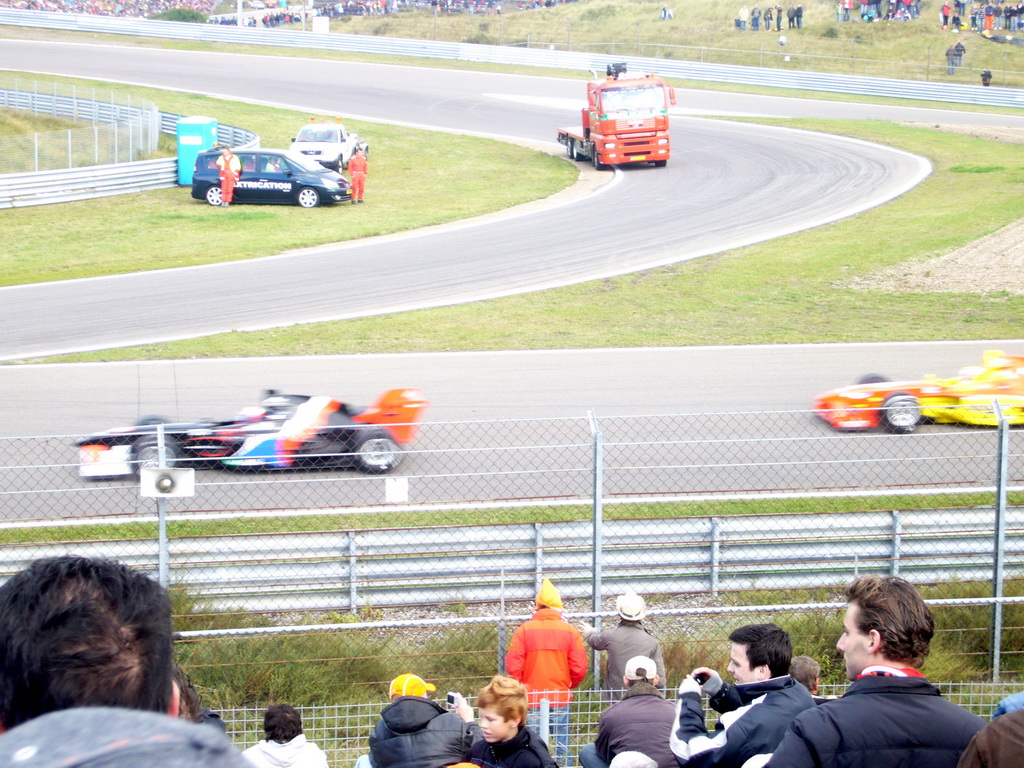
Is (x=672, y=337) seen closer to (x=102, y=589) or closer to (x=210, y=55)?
(x=102, y=589)

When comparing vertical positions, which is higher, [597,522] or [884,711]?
[884,711]

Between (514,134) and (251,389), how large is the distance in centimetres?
2524

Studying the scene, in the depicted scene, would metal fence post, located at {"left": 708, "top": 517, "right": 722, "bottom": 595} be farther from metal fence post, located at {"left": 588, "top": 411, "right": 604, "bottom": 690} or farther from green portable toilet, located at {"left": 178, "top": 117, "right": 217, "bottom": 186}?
green portable toilet, located at {"left": 178, "top": 117, "right": 217, "bottom": 186}

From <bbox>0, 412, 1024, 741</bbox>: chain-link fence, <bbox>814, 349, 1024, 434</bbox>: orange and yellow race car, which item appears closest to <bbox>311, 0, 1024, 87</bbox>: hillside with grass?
<bbox>814, 349, 1024, 434</bbox>: orange and yellow race car

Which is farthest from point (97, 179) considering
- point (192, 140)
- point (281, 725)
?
point (281, 725)

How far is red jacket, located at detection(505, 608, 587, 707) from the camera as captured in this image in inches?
242

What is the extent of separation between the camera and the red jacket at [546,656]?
614 centimetres

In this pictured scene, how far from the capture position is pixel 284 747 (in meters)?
4.70

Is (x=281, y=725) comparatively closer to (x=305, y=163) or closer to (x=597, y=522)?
(x=597, y=522)

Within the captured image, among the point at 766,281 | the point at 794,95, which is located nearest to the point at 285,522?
the point at 766,281

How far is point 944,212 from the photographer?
80.4 feet

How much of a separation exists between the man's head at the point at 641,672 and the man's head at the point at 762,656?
42.2 inches

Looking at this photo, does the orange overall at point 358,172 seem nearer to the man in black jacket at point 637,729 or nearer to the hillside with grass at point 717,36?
the man in black jacket at point 637,729

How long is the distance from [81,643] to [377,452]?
24.6 feet
